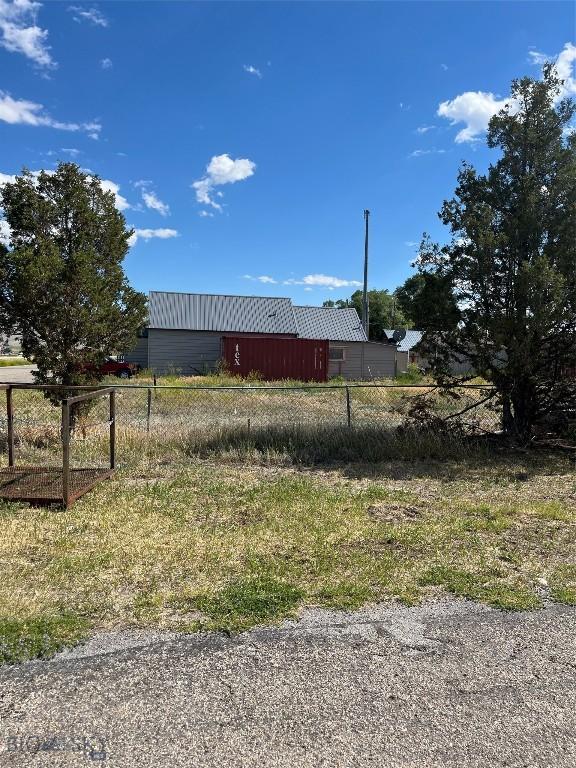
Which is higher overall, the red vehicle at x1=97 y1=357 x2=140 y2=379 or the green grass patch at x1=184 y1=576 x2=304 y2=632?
the red vehicle at x1=97 y1=357 x2=140 y2=379

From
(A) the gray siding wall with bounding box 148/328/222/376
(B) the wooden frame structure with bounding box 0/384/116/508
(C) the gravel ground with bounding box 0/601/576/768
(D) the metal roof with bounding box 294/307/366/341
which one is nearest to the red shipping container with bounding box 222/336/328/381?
(A) the gray siding wall with bounding box 148/328/222/376

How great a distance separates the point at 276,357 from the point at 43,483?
22708 millimetres

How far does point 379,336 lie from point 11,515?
187ft

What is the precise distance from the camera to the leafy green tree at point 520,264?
828 cm

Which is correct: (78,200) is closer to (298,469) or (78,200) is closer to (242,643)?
(298,469)

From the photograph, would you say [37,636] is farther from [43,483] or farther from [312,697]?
[43,483]

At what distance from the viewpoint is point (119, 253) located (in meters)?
9.64

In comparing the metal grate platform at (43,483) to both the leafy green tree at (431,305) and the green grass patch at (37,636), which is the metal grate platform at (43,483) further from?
the leafy green tree at (431,305)

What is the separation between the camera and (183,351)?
31.9 metres

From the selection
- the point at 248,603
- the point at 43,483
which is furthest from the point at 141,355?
the point at 248,603

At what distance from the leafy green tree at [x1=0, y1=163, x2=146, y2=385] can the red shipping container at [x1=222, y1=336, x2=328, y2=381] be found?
18990mm

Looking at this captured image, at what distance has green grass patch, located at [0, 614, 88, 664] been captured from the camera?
2.88 metres

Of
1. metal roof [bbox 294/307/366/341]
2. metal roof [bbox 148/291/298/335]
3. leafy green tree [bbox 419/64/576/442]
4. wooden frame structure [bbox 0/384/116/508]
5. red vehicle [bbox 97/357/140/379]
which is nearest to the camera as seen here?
wooden frame structure [bbox 0/384/116/508]

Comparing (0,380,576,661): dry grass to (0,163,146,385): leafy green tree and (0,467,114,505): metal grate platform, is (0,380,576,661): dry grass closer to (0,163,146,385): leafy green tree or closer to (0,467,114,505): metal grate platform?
(0,467,114,505): metal grate platform
